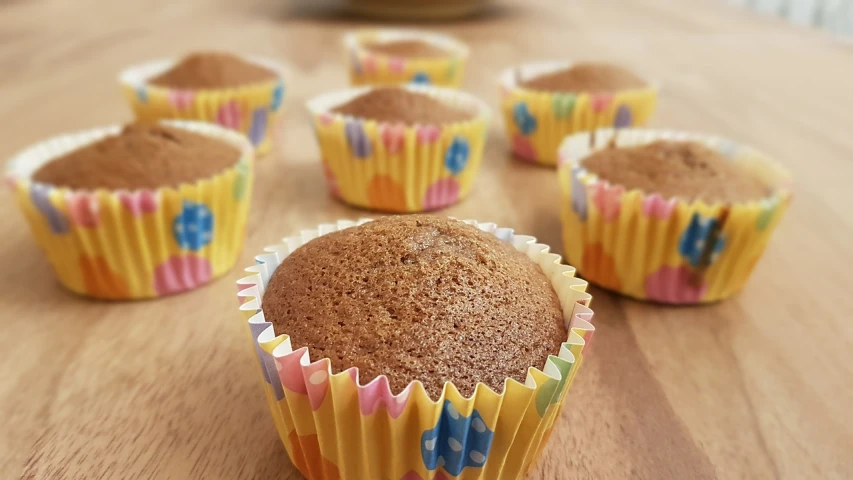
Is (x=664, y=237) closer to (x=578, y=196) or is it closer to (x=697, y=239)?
(x=697, y=239)

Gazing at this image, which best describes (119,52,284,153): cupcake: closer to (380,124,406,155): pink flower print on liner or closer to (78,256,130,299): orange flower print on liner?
(380,124,406,155): pink flower print on liner

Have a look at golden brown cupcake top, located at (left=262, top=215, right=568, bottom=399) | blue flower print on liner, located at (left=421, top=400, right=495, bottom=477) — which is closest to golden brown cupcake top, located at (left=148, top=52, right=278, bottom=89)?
golden brown cupcake top, located at (left=262, top=215, right=568, bottom=399)

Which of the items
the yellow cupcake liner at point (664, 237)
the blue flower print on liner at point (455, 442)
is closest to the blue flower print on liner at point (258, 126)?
the yellow cupcake liner at point (664, 237)

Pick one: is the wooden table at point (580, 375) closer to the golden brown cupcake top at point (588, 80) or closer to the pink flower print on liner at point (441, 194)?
the pink flower print on liner at point (441, 194)

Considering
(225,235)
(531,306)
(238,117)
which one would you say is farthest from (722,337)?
(238,117)

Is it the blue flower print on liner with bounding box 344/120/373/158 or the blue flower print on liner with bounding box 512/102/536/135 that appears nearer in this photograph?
the blue flower print on liner with bounding box 344/120/373/158

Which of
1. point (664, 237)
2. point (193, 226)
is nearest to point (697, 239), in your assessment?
point (664, 237)

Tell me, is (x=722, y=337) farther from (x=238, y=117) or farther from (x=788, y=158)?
(x=238, y=117)
